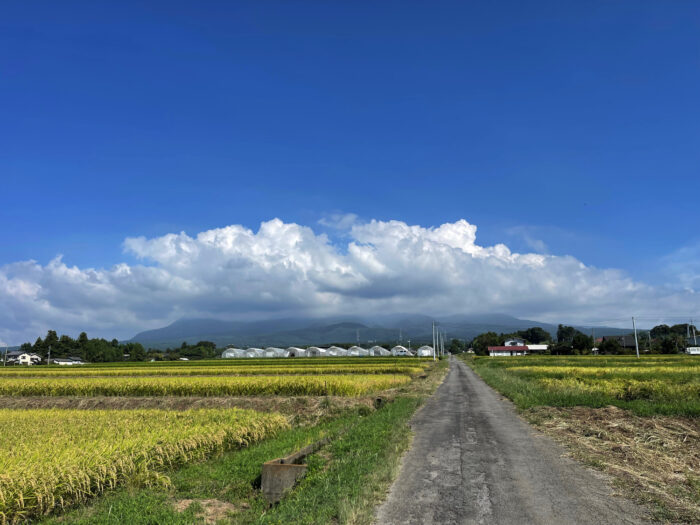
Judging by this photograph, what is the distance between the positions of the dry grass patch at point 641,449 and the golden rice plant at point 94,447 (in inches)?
Result: 380

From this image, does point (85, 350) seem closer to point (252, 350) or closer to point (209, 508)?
point (252, 350)

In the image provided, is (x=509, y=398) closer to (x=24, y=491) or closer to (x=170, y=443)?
(x=170, y=443)

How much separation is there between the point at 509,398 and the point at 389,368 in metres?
26.1

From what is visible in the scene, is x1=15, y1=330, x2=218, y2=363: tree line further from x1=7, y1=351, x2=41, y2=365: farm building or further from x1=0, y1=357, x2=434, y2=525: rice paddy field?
x1=0, y1=357, x2=434, y2=525: rice paddy field

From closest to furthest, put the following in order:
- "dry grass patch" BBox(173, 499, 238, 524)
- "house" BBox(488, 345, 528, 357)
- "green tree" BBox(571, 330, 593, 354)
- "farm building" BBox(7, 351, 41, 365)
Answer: "dry grass patch" BBox(173, 499, 238, 524) → "green tree" BBox(571, 330, 593, 354) → "farm building" BBox(7, 351, 41, 365) → "house" BBox(488, 345, 528, 357)

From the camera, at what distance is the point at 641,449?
11.0 metres

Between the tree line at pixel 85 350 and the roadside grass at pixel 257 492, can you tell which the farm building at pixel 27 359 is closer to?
the tree line at pixel 85 350

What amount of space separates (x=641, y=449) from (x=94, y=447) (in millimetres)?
13998

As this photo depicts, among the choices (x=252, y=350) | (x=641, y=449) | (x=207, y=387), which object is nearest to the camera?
(x=641, y=449)

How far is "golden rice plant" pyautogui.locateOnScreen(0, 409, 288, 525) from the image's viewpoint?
689 centimetres

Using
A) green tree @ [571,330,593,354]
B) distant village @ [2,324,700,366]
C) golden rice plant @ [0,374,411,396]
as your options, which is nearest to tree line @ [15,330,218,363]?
distant village @ [2,324,700,366]

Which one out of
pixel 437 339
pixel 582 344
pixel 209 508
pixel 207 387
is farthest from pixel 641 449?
pixel 437 339

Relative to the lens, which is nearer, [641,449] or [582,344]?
[641,449]

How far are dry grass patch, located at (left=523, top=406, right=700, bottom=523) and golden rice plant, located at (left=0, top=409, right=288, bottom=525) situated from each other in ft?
31.7
